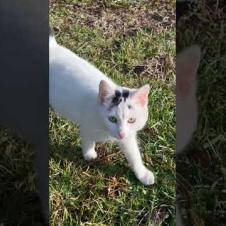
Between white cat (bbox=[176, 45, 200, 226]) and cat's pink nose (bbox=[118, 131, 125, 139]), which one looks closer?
cat's pink nose (bbox=[118, 131, 125, 139])

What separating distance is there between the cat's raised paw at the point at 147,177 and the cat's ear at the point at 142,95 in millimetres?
244

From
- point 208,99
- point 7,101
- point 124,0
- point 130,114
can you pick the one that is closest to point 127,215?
point 130,114

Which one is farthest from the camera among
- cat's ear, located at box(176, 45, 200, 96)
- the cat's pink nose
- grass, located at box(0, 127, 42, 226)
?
grass, located at box(0, 127, 42, 226)

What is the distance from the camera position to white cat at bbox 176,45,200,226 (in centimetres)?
186

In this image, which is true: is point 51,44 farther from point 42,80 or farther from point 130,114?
point 130,114

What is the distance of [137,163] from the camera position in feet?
6.16

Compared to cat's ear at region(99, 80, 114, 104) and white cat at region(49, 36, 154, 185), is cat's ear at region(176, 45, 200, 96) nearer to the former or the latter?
white cat at region(49, 36, 154, 185)

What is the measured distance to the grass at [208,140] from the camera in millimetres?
1877

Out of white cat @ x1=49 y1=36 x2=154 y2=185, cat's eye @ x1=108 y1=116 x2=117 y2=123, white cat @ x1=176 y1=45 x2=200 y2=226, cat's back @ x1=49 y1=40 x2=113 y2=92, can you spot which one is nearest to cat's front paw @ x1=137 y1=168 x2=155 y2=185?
white cat @ x1=49 y1=36 x2=154 y2=185

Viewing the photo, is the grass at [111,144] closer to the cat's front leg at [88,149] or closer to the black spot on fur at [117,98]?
the cat's front leg at [88,149]

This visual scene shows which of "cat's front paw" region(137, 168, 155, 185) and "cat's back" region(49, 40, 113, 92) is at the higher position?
"cat's back" region(49, 40, 113, 92)

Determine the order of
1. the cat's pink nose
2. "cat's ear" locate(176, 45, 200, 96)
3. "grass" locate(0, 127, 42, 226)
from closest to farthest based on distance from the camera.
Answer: the cat's pink nose, "cat's ear" locate(176, 45, 200, 96), "grass" locate(0, 127, 42, 226)

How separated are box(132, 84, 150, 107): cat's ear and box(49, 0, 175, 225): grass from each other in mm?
63

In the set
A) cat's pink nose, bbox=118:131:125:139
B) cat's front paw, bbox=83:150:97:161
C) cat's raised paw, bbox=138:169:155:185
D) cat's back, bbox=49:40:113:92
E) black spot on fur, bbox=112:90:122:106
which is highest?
cat's back, bbox=49:40:113:92
